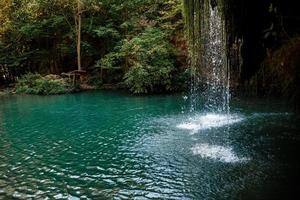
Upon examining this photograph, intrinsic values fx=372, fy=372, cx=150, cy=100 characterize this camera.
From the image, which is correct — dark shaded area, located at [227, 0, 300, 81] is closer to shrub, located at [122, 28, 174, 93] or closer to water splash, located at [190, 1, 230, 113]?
water splash, located at [190, 1, 230, 113]

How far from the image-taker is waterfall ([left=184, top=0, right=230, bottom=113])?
510 inches

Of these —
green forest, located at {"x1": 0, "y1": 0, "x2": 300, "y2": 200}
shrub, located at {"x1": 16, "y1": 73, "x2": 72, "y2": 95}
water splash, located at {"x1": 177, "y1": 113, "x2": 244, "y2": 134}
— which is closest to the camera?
green forest, located at {"x1": 0, "y1": 0, "x2": 300, "y2": 200}

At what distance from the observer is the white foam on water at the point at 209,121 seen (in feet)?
55.4

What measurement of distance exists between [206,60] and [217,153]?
15.7 meters

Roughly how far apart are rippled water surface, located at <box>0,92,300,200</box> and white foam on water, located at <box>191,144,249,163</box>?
3 cm

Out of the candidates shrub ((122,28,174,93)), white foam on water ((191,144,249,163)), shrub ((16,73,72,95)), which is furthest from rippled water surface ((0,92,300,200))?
shrub ((16,73,72,95))

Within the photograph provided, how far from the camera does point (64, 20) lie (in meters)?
36.2

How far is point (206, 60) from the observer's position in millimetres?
27406

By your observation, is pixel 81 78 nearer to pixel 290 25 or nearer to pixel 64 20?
pixel 64 20

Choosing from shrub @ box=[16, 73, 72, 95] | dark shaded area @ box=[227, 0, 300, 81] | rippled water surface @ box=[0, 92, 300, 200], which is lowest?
rippled water surface @ box=[0, 92, 300, 200]

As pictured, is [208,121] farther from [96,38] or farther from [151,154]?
[96,38]

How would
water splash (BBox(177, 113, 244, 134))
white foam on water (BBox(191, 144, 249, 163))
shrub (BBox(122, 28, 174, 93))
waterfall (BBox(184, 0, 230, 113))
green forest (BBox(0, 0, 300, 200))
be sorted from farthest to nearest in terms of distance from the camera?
shrub (BBox(122, 28, 174, 93)) → water splash (BBox(177, 113, 244, 134)) → waterfall (BBox(184, 0, 230, 113)) → white foam on water (BBox(191, 144, 249, 163)) → green forest (BBox(0, 0, 300, 200))

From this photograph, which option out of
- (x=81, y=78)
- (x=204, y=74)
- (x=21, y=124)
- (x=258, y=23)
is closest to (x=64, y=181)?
(x=258, y=23)

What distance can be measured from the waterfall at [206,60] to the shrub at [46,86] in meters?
11.2
